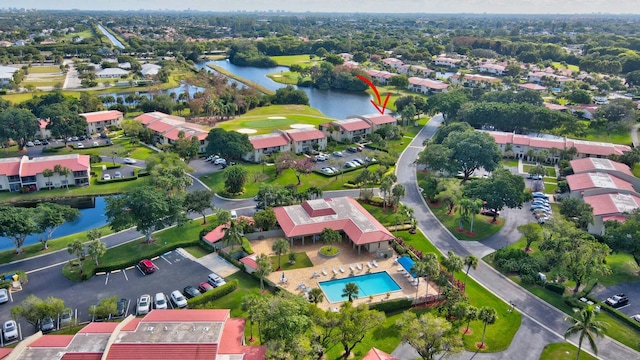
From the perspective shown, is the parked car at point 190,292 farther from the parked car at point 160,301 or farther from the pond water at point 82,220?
the pond water at point 82,220

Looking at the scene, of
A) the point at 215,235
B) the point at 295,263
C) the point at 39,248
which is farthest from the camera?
the point at 215,235

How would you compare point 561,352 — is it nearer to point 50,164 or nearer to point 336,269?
point 336,269

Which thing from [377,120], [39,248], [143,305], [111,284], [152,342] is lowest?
[39,248]

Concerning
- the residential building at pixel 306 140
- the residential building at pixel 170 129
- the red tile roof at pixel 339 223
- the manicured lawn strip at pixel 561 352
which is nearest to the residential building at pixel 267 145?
the residential building at pixel 306 140

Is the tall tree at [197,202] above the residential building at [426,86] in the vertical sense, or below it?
below

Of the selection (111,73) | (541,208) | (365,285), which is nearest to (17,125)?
(365,285)

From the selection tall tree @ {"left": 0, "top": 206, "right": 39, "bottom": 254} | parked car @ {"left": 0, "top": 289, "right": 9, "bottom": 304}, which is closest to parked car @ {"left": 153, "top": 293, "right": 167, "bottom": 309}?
parked car @ {"left": 0, "top": 289, "right": 9, "bottom": 304}

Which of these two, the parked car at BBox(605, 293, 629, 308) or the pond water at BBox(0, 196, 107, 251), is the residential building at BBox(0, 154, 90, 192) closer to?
the pond water at BBox(0, 196, 107, 251)

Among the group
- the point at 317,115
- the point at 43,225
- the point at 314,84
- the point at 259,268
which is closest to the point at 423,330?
the point at 259,268
